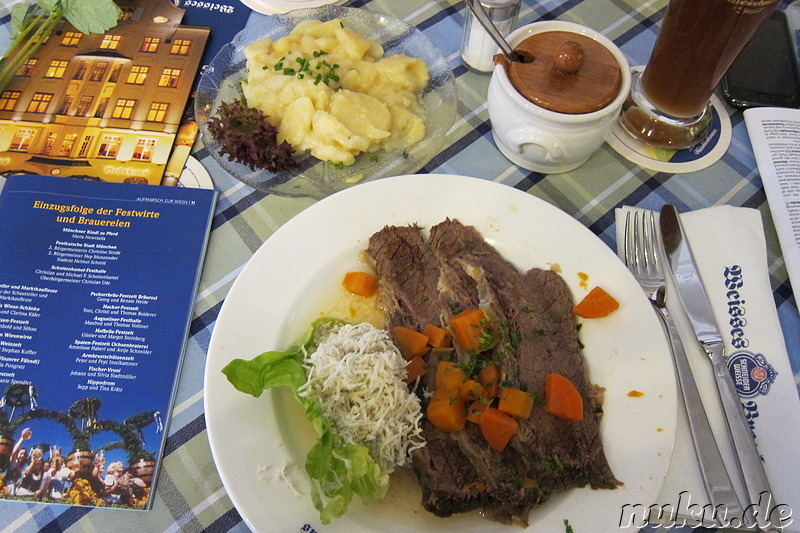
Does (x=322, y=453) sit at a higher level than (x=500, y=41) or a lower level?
lower

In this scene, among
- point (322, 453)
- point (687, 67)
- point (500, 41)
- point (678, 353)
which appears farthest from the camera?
point (687, 67)

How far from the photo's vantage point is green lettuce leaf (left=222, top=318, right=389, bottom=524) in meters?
1.61

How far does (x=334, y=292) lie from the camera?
6.93 ft

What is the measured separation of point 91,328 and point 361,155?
136 centimetres

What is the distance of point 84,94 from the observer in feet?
8.76

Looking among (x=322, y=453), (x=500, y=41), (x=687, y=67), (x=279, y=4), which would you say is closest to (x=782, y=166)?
(x=687, y=67)

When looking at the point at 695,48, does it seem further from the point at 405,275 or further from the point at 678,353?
the point at 405,275

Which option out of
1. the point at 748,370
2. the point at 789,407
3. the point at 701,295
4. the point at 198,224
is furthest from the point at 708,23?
the point at 198,224

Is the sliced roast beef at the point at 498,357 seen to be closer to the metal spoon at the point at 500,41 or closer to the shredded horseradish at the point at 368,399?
the shredded horseradish at the point at 368,399

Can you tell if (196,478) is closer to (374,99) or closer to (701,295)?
(374,99)

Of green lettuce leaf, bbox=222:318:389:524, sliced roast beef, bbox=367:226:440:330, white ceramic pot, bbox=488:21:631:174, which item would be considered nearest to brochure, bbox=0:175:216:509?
green lettuce leaf, bbox=222:318:389:524

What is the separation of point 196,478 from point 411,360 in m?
0.86

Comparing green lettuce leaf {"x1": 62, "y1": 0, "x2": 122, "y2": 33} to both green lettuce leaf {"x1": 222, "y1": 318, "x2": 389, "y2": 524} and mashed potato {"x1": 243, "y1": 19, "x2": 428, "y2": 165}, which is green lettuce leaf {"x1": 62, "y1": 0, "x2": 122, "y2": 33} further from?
green lettuce leaf {"x1": 222, "y1": 318, "x2": 389, "y2": 524}

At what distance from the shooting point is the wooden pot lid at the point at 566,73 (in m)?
2.11
